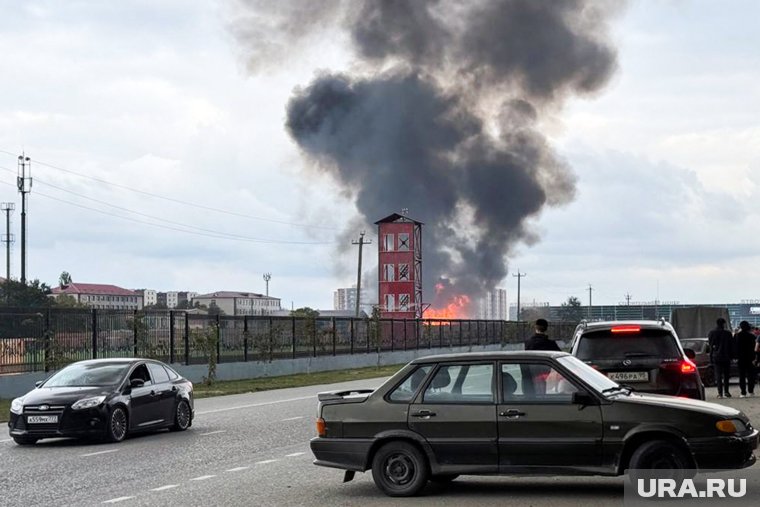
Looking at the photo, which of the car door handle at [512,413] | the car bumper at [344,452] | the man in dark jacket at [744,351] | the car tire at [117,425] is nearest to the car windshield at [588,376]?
the car door handle at [512,413]

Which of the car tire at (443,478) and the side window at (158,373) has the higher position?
the side window at (158,373)

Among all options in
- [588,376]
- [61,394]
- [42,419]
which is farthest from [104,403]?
[588,376]

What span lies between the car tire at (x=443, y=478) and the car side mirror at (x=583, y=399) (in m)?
1.40

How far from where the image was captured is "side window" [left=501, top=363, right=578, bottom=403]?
1139 cm

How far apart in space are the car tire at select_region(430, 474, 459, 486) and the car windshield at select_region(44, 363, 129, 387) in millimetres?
8741

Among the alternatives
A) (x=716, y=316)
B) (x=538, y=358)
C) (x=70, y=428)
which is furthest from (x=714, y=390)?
(x=538, y=358)

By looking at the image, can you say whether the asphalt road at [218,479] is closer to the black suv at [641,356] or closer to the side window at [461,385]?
the side window at [461,385]

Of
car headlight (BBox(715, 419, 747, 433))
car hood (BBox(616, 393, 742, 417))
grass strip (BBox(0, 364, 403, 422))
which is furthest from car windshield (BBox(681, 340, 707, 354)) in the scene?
car headlight (BBox(715, 419, 747, 433))

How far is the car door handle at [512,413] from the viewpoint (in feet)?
37.3

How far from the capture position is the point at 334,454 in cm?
1195

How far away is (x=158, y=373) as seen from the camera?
2095 centimetres

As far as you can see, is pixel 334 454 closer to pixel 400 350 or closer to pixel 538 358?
pixel 538 358

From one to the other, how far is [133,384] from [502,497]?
9932 mm

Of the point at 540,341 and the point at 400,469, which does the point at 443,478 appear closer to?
the point at 400,469
